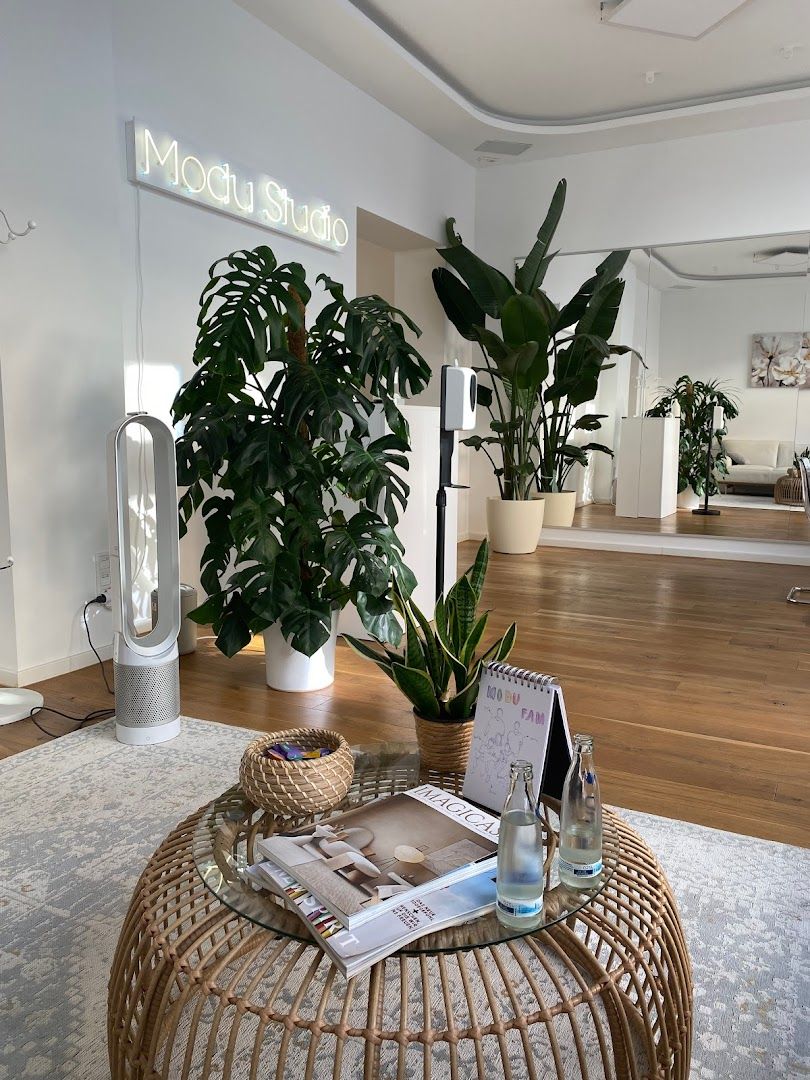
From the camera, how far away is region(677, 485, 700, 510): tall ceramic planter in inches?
274

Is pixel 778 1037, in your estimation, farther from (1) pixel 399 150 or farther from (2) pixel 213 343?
(1) pixel 399 150

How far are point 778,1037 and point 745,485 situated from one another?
5.61 m

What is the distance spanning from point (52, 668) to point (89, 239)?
175 centimetres

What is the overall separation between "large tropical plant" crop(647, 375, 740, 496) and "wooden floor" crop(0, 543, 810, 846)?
1.57 metres

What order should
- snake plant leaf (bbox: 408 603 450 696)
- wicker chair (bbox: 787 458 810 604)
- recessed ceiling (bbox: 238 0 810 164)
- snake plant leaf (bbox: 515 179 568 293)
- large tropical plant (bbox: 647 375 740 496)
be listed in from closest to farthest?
1. snake plant leaf (bbox: 408 603 450 696)
2. recessed ceiling (bbox: 238 0 810 164)
3. wicker chair (bbox: 787 458 810 604)
4. snake plant leaf (bbox: 515 179 568 293)
5. large tropical plant (bbox: 647 375 740 496)

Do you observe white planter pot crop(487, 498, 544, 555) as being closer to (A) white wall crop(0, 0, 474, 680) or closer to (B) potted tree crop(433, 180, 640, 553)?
(B) potted tree crop(433, 180, 640, 553)

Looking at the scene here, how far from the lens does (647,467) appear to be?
703 cm

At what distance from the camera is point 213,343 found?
3.19m

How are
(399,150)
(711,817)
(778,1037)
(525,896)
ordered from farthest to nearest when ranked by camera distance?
(399,150), (711,817), (778,1037), (525,896)

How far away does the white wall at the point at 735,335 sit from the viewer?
20.8 feet

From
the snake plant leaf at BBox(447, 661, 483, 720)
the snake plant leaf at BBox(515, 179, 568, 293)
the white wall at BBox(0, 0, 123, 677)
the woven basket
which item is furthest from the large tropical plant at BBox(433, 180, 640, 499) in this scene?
the woven basket

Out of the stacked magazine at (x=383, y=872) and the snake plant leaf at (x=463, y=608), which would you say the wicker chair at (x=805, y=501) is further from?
the stacked magazine at (x=383, y=872)

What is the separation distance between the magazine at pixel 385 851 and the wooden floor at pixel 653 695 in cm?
125

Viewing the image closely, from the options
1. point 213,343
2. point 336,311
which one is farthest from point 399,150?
point 213,343
